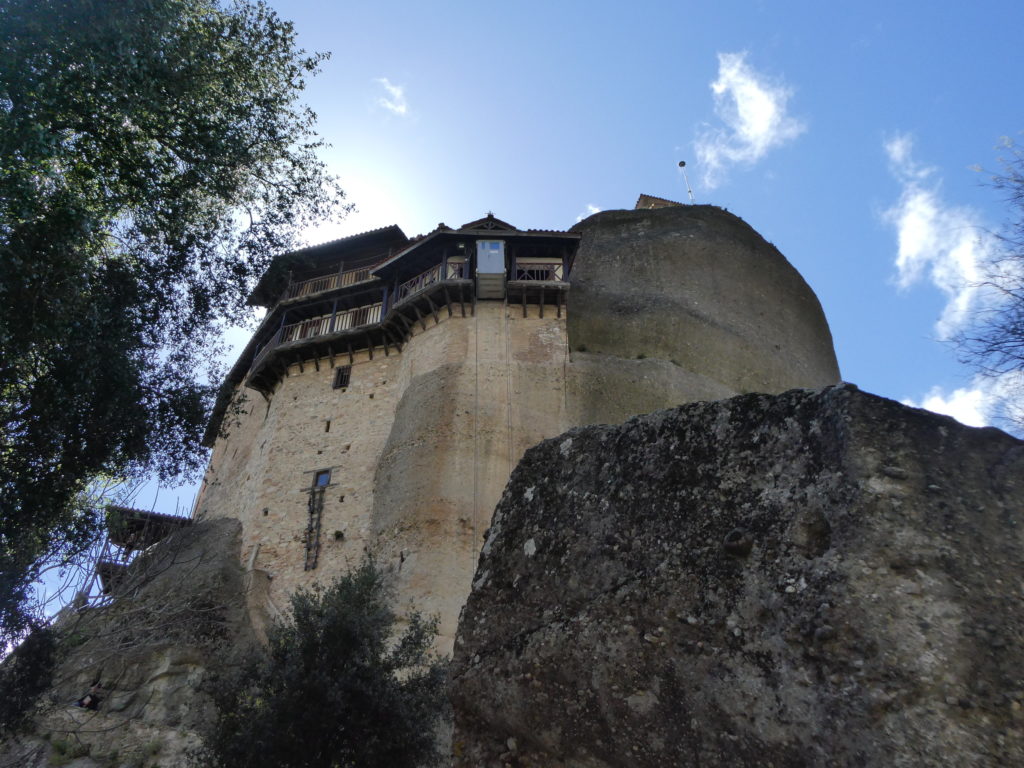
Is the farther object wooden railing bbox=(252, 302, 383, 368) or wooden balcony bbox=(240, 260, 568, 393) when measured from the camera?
wooden railing bbox=(252, 302, 383, 368)

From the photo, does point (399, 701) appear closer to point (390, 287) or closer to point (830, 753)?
point (830, 753)

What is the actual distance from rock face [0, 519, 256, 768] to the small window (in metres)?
6.36

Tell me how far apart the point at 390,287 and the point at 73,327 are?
1547cm

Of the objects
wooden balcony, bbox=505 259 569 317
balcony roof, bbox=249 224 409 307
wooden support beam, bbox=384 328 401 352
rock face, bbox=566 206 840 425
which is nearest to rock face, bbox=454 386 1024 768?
rock face, bbox=566 206 840 425

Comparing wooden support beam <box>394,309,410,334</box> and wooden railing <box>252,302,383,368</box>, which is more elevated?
wooden railing <box>252,302,383,368</box>

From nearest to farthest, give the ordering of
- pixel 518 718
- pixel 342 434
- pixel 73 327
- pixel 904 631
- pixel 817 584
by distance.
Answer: pixel 904 631 < pixel 817 584 < pixel 518 718 < pixel 73 327 < pixel 342 434

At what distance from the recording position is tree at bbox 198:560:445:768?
32.5ft

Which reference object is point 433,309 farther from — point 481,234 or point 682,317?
point 682,317

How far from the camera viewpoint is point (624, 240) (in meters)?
27.5

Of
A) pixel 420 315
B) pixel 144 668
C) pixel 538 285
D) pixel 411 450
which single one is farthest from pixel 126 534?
pixel 538 285

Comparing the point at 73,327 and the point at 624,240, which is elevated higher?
the point at 624,240

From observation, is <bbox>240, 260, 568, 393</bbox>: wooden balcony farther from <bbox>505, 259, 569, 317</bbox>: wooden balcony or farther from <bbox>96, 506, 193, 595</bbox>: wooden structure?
<bbox>96, 506, 193, 595</bbox>: wooden structure

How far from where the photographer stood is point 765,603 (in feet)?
11.1

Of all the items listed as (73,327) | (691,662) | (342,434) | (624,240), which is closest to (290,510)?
(342,434)
